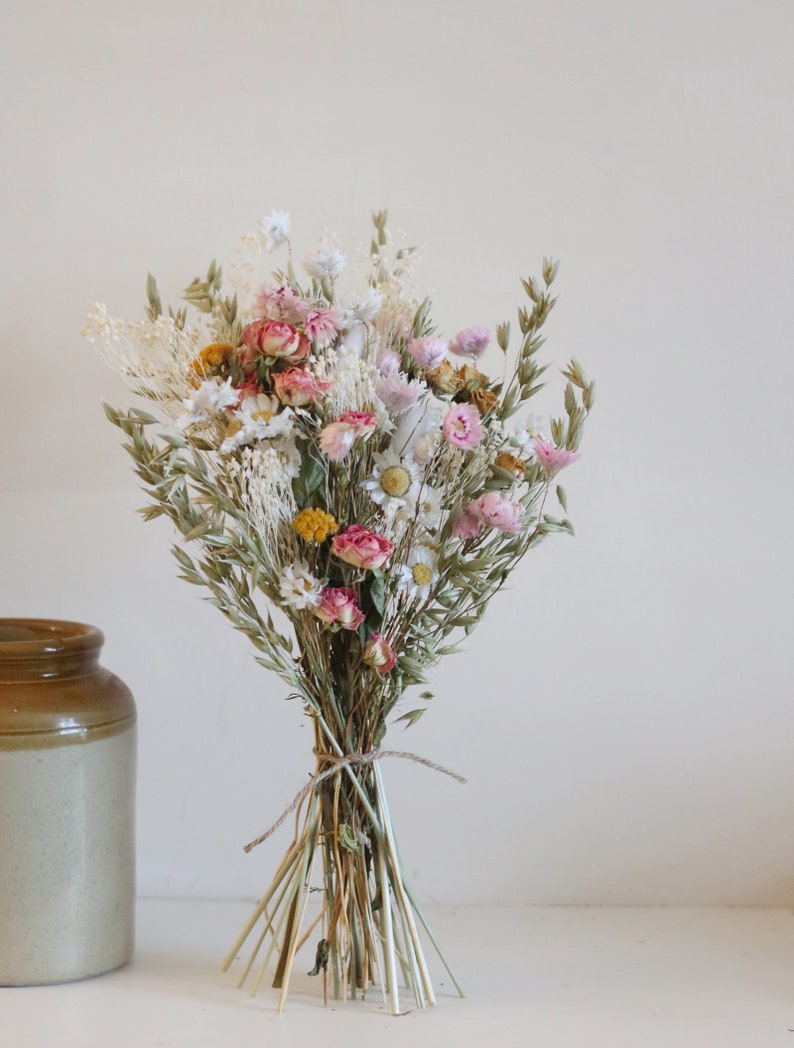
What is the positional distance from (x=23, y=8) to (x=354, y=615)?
890 millimetres

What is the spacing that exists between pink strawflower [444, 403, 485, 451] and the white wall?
0.39 meters

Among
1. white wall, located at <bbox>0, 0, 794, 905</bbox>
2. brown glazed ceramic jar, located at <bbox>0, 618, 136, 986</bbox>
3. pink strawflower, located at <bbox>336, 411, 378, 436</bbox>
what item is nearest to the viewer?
pink strawflower, located at <bbox>336, 411, 378, 436</bbox>

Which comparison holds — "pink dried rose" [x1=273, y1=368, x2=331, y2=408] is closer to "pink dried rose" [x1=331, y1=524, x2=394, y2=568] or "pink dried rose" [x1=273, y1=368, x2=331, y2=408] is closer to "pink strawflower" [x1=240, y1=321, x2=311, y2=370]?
"pink strawflower" [x1=240, y1=321, x2=311, y2=370]

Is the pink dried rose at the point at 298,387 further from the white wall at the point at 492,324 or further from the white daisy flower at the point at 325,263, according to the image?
the white wall at the point at 492,324

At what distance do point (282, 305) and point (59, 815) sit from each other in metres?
0.55

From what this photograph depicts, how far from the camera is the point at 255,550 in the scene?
1.02 m

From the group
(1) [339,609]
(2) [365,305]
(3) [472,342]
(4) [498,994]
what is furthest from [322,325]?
(4) [498,994]

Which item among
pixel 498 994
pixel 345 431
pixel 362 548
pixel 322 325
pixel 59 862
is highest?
pixel 322 325

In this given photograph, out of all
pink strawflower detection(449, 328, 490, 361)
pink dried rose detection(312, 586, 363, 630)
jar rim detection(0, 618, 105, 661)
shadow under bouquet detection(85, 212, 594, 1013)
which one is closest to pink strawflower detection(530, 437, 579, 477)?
shadow under bouquet detection(85, 212, 594, 1013)

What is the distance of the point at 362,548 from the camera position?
38.8 inches

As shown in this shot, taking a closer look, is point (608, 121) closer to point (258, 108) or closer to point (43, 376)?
point (258, 108)

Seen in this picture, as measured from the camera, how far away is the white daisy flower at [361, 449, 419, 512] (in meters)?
1.02

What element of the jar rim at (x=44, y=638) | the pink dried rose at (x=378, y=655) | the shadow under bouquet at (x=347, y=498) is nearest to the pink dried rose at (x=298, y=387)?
the shadow under bouquet at (x=347, y=498)

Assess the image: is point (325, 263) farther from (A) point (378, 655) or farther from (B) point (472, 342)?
(A) point (378, 655)
